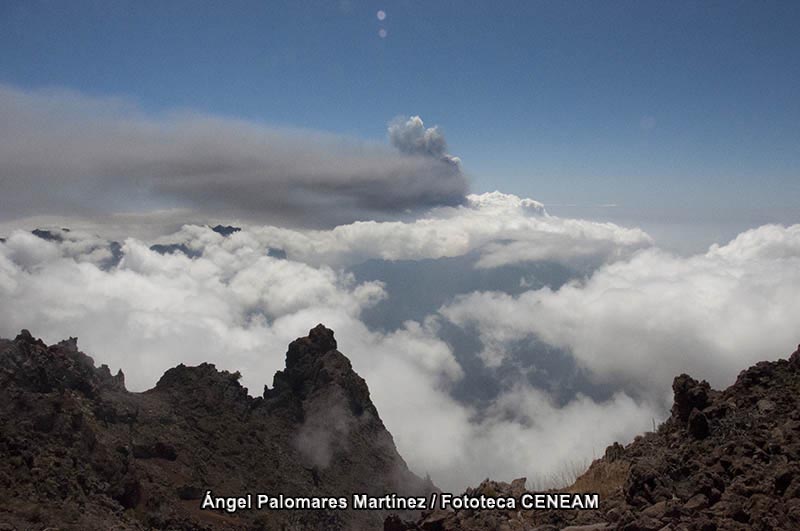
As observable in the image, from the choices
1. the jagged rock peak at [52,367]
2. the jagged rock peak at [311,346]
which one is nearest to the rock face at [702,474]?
the jagged rock peak at [52,367]

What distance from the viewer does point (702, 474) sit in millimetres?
14945

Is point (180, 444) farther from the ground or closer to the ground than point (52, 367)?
closer to the ground

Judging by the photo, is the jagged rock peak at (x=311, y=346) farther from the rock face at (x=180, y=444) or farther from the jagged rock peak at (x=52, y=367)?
the jagged rock peak at (x=52, y=367)

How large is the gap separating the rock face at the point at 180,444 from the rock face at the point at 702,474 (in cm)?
2720

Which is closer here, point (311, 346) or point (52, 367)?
point (52, 367)

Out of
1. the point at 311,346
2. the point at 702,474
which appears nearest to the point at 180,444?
the point at 311,346

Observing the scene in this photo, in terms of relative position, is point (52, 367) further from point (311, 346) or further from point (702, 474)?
point (702, 474)

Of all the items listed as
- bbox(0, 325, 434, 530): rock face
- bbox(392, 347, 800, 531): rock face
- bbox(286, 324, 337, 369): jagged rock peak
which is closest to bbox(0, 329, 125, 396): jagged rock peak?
bbox(0, 325, 434, 530): rock face

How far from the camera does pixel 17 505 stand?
30812 mm

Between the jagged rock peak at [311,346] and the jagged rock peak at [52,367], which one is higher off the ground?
the jagged rock peak at [311,346]

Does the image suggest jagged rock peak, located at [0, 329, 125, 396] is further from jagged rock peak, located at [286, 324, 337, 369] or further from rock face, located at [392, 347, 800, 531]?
rock face, located at [392, 347, 800, 531]

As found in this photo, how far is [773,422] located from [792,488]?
15.9 feet

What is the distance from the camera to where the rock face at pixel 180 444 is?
3978cm

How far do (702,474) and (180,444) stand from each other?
87.3 metres
